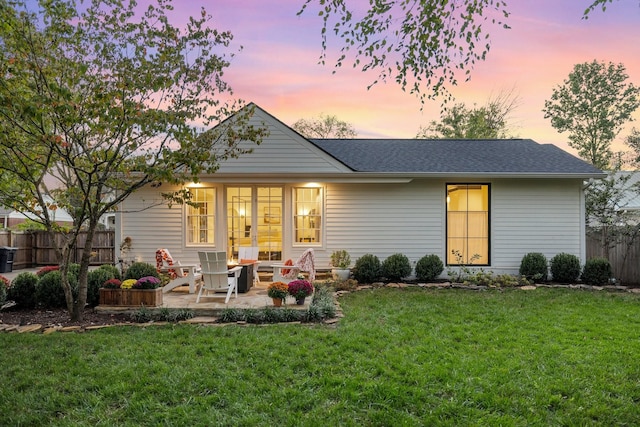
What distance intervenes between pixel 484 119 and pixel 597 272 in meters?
17.8

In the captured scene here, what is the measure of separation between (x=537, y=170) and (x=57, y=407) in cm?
1040

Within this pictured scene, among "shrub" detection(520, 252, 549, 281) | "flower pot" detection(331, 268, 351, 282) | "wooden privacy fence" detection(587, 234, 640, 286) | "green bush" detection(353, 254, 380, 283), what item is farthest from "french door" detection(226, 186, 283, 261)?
"wooden privacy fence" detection(587, 234, 640, 286)

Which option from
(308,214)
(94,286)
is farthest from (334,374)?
(308,214)

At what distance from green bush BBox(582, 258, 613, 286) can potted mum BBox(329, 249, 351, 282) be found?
5759 mm

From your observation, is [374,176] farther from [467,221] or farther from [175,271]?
[175,271]

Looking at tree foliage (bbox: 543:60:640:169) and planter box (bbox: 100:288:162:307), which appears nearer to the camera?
planter box (bbox: 100:288:162:307)

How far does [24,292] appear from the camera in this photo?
22.4ft

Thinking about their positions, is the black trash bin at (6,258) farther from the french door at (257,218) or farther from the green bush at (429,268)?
the green bush at (429,268)

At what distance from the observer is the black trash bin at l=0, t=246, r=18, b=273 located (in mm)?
12836

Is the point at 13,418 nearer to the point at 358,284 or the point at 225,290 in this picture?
the point at 225,290

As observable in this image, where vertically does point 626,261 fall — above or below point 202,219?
below

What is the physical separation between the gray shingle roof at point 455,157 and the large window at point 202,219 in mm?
3038

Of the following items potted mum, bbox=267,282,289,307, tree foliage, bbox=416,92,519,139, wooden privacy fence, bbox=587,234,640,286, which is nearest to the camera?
potted mum, bbox=267,282,289,307

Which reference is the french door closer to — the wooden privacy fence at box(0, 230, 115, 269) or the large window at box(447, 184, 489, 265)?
the large window at box(447, 184, 489, 265)
